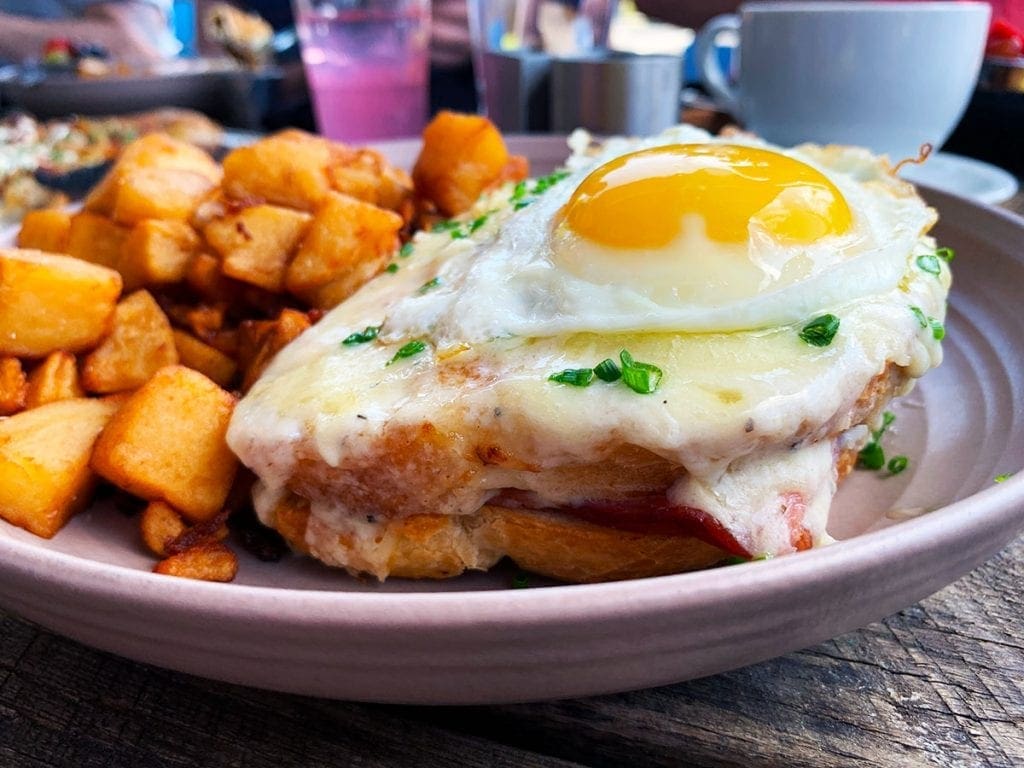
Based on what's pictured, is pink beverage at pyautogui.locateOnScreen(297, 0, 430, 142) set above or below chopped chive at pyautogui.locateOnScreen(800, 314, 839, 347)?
below

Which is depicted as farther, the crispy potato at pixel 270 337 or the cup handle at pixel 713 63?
the cup handle at pixel 713 63

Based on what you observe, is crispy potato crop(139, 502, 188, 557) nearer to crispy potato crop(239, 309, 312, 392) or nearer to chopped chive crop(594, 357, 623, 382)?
crispy potato crop(239, 309, 312, 392)

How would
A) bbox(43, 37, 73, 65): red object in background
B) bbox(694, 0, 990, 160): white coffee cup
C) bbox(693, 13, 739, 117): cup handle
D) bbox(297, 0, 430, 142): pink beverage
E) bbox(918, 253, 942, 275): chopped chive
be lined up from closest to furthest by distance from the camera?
1. bbox(918, 253, 942, 275): chopped chive
2. bbox(694, 0, 990, 160): white coffee cup
3. bbox(693, 13, 739, 117): cup handle
4. bbox(297, 0, 430, 142): pink beverage
5. bbox(43, 37, 73, 65): red object in background

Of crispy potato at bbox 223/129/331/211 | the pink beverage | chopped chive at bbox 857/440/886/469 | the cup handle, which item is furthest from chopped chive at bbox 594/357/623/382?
the pink beverage

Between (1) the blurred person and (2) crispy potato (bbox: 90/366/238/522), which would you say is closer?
(2) crispy potato (bbox: 90/366/238/522)

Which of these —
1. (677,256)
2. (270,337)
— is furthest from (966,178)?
(270,337)

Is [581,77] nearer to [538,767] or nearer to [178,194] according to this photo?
[178,194]

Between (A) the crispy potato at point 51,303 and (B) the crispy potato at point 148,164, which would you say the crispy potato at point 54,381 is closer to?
(A) the crispy potato at point 51,303

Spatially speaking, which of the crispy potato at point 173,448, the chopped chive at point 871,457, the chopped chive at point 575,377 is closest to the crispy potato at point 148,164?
the crispy potato at point 173,448
